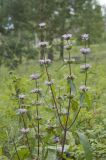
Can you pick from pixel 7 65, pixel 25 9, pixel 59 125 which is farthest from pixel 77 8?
pixel 59 125

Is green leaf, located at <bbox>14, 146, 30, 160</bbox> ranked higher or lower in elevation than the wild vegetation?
lower

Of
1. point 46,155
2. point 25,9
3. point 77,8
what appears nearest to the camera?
point 46,155

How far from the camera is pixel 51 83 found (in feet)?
9.68

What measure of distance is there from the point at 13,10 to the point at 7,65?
8593 mm

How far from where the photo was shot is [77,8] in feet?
101

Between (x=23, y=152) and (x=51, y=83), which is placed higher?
(x=51, y=83)

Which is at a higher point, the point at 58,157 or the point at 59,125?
the point at 59,125

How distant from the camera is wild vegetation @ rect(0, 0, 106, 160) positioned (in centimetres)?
295

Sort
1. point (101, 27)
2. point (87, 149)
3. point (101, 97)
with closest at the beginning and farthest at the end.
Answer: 1. point (87, 149)
2. point (101, 97)
3. point (101, 27)

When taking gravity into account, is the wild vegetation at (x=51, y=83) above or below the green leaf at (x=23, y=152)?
above

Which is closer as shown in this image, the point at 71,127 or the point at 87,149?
the point at 87,149

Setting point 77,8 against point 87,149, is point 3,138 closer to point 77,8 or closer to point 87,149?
point 87,149

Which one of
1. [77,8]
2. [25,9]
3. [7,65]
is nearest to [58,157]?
[7,65]

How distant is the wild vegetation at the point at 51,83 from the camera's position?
2.95m
